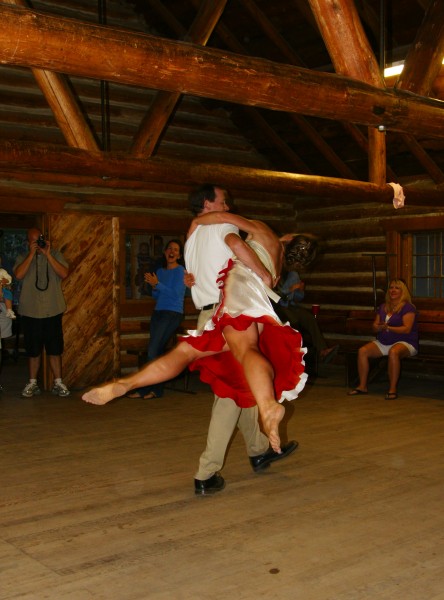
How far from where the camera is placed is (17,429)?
22.4ft

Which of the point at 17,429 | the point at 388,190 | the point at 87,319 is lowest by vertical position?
the point at 17,429

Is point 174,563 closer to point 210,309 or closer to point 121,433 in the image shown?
point 210,309

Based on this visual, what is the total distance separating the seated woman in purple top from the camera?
8656 mm

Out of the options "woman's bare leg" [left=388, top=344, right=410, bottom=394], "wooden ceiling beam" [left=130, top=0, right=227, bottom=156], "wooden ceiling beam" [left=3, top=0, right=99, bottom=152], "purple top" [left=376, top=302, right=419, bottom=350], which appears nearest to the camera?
"wooden ceiling beam" [left=3, top=0, right=99, bottom=152]

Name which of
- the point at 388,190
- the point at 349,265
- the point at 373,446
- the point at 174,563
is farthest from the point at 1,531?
the point at 349,265

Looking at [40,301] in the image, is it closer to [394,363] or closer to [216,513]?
[394,363]

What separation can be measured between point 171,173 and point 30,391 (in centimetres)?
295

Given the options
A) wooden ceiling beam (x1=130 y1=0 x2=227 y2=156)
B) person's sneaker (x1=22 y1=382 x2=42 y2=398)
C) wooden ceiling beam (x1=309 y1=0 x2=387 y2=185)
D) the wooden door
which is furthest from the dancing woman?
the wooden door

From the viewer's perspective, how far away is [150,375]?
4.21 metres

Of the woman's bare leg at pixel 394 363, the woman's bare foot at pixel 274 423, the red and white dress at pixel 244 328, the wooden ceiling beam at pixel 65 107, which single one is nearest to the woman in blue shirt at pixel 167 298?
the wooden ceiling beam at pixel 65 107

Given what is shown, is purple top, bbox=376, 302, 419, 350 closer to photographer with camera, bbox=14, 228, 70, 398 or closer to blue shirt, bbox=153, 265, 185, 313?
blue shirt, bbox=153, 265, 185, 313

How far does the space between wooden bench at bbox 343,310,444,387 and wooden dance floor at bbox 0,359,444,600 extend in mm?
2008

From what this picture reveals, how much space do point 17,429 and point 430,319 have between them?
510 centimetres

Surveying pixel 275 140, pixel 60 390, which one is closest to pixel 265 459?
pixel 60 390
